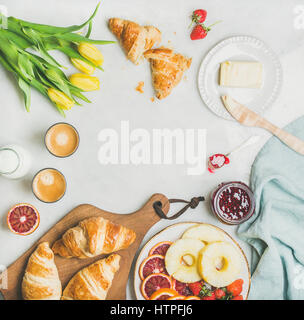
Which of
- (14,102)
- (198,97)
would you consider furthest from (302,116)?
(14,102)

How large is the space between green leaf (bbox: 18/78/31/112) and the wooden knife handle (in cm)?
101

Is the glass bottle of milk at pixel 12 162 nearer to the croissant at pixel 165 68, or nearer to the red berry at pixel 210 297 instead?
the croissant at pixel 165 68

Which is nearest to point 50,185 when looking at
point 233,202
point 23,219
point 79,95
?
point 23,219

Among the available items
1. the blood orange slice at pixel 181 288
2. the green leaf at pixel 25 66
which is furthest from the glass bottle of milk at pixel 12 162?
the blood orange slice at pixel 181 288

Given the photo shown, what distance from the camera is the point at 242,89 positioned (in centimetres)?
159

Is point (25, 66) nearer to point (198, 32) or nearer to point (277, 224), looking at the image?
point (198, 32)

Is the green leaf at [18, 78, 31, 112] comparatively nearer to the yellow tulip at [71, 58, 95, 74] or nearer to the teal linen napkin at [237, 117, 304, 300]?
the yellow tulip at [71, 58, 95, 74]

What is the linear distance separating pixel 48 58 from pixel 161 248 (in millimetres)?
925

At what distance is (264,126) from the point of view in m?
1.59

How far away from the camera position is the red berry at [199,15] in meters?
1.56

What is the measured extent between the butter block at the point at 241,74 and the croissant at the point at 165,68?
176 mm

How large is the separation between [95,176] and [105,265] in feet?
1.27

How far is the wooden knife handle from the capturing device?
157 centimetres
